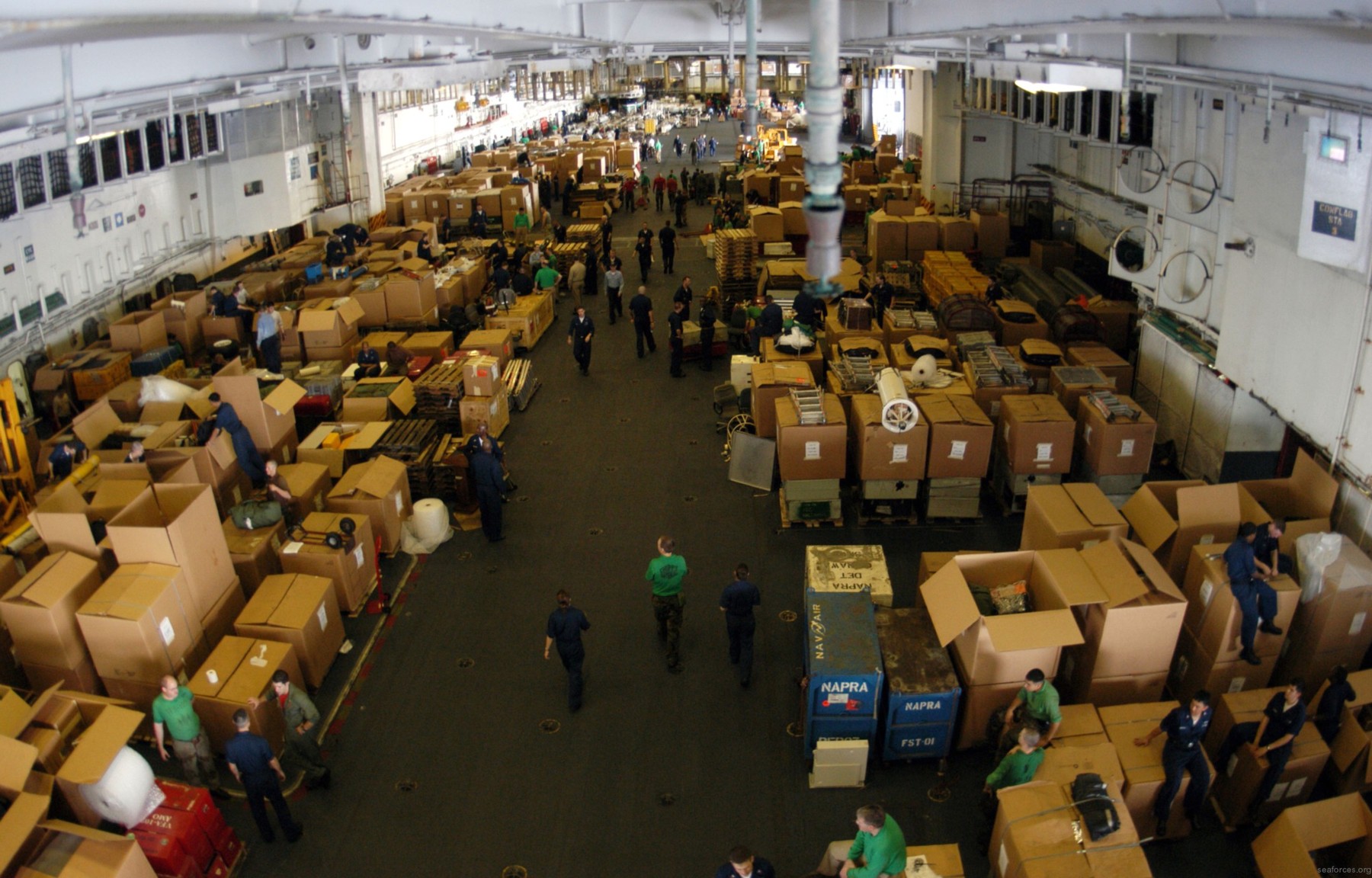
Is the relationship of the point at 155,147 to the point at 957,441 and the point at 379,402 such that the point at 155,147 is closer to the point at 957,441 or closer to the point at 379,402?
the point at 379,402

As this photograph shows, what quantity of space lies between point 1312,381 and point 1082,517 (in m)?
2.15

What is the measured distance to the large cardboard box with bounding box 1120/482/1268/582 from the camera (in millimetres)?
7766

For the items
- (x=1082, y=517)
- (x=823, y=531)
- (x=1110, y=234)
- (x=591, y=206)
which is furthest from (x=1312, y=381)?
(x=591, y=206)

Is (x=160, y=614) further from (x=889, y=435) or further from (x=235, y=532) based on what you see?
(x=889, y=435)

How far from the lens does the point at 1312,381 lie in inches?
311

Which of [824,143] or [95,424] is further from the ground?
[824,143]

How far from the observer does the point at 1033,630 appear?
6477 mm

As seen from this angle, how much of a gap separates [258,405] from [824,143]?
8.36 meters

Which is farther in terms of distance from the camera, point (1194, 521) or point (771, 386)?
point (771, 386)

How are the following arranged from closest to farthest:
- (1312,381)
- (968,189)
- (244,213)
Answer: (1312,381)
(244,213)
(968,189)

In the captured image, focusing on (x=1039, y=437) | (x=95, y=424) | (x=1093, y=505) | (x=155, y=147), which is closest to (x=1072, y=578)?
(x=1093, y=505)

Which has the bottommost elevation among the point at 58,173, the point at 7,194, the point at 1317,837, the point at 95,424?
the point at 1317,837

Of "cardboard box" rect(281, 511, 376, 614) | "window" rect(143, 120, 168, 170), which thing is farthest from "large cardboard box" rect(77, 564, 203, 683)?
"window" rect(143, 120, 168, 170)

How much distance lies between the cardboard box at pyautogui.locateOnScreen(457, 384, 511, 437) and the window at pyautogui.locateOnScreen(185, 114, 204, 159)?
304 inches
